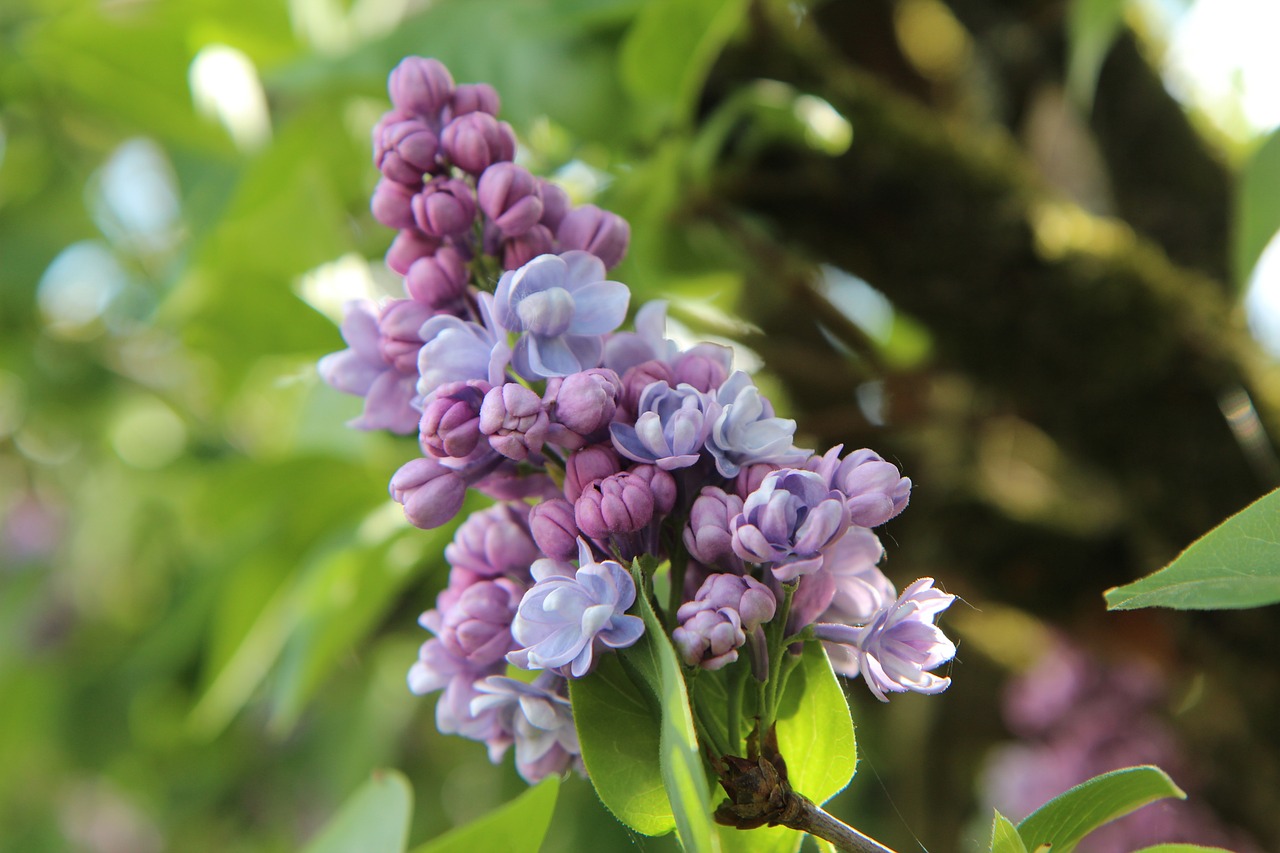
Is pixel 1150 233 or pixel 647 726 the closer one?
pixel 647 726

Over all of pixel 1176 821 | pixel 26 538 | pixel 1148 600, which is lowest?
pixel 26 538

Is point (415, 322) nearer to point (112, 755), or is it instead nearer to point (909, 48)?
point (909, 48)

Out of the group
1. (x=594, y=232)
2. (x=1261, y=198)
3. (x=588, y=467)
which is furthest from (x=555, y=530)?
(x=1261, y=198)

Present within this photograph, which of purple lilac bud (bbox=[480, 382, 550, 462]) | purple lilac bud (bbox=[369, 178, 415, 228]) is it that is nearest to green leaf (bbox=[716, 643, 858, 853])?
purple lilac bud (bbox=[480, 382, 550, 462])

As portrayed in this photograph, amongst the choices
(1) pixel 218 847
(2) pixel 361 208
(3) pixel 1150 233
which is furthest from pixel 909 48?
(1) pixel 218 847

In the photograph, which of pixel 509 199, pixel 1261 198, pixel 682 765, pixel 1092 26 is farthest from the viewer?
pixel 1092 26

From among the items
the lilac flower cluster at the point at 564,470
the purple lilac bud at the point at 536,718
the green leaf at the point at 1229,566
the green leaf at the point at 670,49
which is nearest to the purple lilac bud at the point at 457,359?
the lilac flower cluster at the point at 564,470

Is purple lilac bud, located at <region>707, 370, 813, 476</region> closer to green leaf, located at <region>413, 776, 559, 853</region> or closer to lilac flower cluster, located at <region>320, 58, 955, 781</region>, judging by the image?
lilac flower cluster, located at <region>320, 58, 955, 781</region>

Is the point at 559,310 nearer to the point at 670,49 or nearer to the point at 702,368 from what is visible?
the point at 702,368
